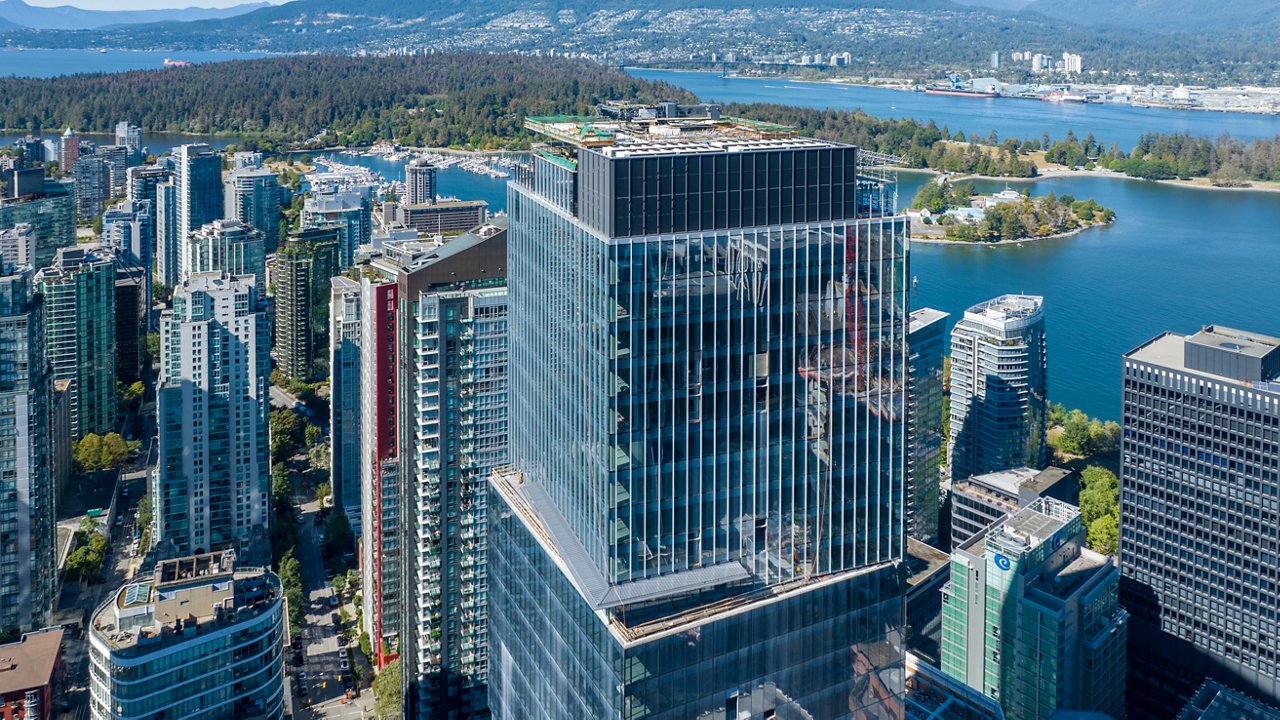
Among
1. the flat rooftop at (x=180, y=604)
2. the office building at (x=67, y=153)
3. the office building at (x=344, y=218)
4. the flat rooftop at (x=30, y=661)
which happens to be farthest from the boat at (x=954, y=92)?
the flat rooftop at (x=180, y=604)

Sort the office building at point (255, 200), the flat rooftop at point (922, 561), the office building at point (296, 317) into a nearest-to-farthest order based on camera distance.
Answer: the flat rooftop at point (922, 561) → the office building at point (296, 317) → the office building at point (255, 200)

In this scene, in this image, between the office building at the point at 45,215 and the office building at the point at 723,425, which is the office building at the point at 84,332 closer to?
the office building at the point at 45,215

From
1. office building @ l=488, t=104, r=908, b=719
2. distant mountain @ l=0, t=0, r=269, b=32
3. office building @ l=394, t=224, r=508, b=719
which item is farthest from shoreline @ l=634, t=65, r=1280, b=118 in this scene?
distant mountain @ l=0, t=0, r=269, b=32

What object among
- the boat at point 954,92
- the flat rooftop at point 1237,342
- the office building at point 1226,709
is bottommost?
the office building at point 1226,709

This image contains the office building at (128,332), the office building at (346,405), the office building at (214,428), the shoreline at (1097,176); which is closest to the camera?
the office building at (214,428)

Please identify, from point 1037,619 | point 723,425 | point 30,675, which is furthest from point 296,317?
point 723,425

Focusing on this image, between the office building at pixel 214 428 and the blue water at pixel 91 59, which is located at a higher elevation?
the blue water at pixel 91 59

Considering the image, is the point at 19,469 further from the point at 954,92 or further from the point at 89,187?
the point at 954,92
